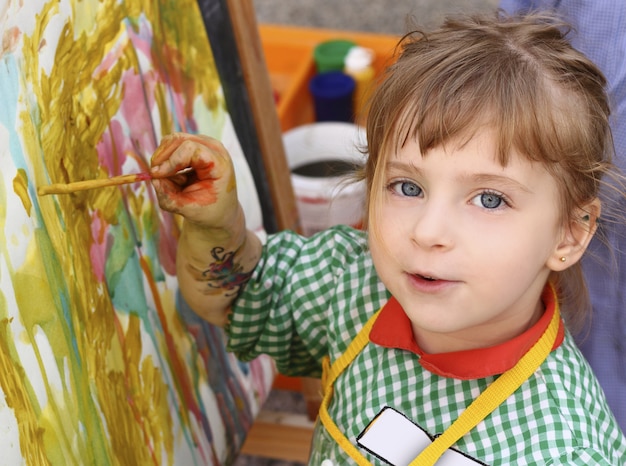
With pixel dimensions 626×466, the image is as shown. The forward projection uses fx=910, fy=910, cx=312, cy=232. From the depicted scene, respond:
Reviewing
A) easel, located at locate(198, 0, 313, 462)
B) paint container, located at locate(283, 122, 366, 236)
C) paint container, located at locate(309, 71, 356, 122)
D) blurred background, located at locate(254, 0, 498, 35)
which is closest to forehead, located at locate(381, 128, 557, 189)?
easel, located at locate(198, 0, 313, 462)

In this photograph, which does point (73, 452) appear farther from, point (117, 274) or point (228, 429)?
point (228, 429)

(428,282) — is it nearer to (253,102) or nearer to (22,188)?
(22,188)

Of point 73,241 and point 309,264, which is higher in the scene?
point 73,241

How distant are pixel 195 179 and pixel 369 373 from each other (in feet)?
1.04

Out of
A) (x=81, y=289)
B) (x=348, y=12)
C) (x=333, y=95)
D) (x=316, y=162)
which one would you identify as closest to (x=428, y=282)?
(x=81, y=289)

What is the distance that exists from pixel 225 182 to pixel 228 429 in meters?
0.44

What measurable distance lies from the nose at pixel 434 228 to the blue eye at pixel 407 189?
38 mm

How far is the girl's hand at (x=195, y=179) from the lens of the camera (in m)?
1.03

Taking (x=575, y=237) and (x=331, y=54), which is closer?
(x=575, y=237)

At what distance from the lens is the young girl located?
0.94 metres

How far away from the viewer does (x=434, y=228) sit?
3.01ft

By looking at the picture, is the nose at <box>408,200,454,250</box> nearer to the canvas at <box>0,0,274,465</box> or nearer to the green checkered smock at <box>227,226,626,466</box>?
the green checkered smock at <box>227,226,626,466</box>

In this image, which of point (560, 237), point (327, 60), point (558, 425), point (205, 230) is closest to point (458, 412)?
point (558, 425)

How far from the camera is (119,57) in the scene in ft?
3.61
